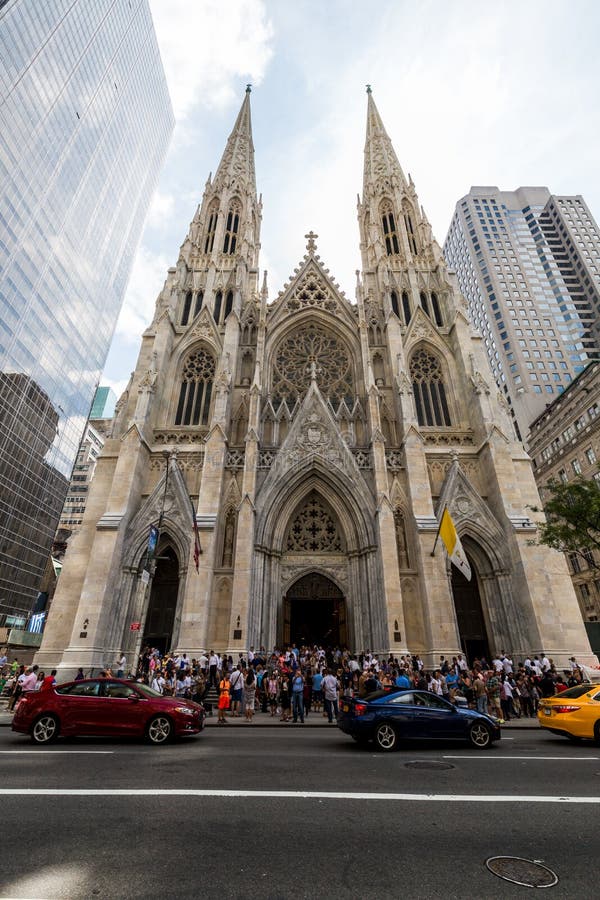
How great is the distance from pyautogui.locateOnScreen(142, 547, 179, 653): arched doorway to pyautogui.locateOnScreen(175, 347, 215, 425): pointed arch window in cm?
787

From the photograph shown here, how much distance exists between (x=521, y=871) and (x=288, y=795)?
9.01 ft

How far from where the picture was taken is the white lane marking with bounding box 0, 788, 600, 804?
5.04 metres

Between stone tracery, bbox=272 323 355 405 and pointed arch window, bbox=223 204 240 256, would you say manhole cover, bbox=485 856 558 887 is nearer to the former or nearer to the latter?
stone tracery, bbox=272 323 355 405

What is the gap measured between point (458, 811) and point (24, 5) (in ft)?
213

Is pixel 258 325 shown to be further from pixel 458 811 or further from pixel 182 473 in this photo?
pixel 458 811

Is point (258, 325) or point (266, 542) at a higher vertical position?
point (258, 325)

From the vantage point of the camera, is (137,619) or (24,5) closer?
(137,619)

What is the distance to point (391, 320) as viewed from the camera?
27.2 metres

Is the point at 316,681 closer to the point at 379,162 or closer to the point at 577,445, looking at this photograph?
the point at 577,445

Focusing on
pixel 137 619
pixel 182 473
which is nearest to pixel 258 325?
pixel 182 473

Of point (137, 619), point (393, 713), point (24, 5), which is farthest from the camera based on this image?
point (24, 5)

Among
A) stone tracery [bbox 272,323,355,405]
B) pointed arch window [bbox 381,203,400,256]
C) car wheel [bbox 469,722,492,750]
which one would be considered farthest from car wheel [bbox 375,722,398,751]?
pointed arch window [bbox 381,203,400,256]

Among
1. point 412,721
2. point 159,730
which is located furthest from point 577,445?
point 159,730

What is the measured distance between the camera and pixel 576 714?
30.4 feet
